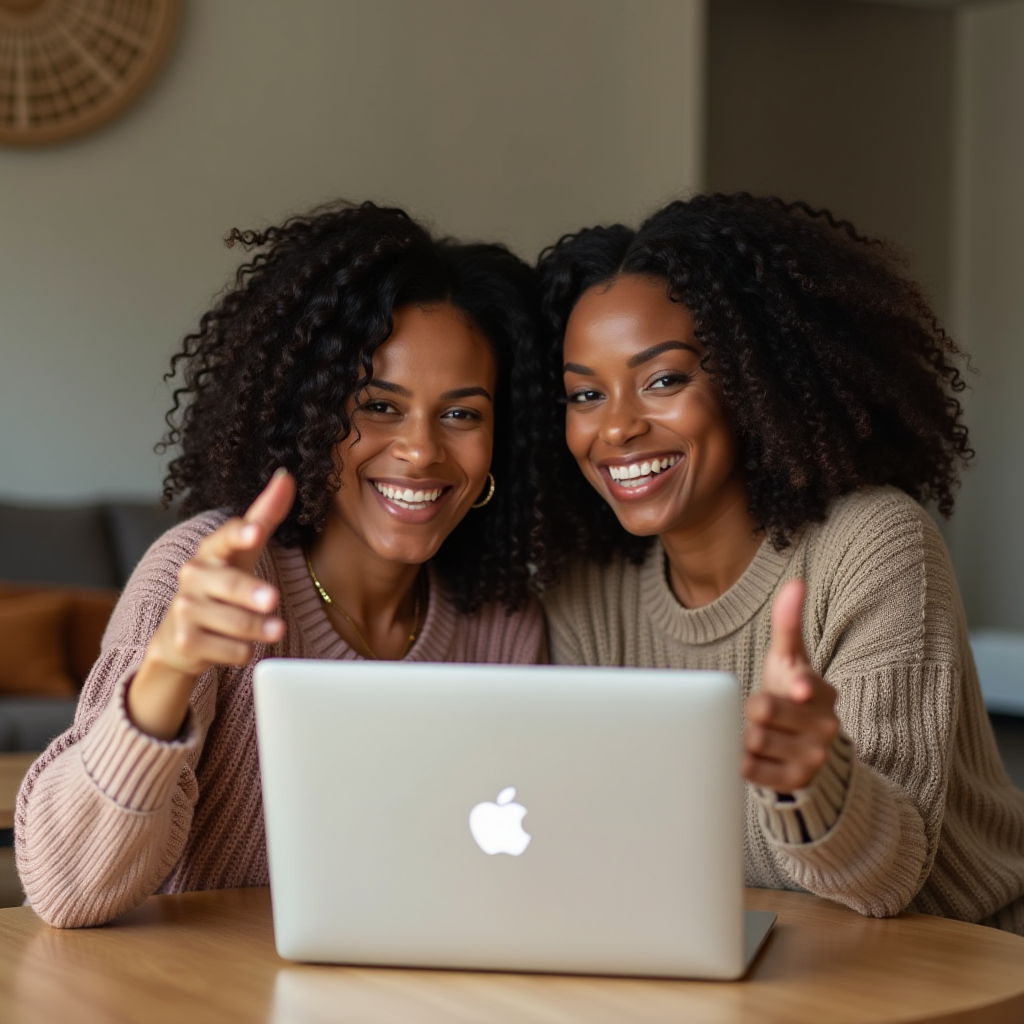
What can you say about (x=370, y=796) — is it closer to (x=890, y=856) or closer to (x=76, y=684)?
(x=890, y=856)

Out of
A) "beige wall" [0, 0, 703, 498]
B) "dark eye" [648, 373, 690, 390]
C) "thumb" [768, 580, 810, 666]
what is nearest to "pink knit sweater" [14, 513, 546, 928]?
"dark eye" [648, 373, 690, 390]

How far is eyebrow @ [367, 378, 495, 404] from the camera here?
5.94ft

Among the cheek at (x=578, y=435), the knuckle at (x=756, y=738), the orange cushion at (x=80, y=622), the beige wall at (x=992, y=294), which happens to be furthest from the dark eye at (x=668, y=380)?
the beige wall at (x=992, y=294)

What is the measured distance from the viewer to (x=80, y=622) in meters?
3.68

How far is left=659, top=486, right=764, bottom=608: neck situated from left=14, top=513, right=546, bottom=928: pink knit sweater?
0.25 m

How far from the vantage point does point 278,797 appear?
117 centimetres

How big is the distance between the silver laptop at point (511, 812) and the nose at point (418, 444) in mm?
671

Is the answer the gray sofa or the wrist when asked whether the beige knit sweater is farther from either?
the gray sofa

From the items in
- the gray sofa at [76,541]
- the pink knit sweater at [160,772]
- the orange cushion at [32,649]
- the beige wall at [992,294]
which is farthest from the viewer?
the beige wall at [992,294]

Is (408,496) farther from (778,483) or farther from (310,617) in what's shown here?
(778,483)

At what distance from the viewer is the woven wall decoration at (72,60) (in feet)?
13.4

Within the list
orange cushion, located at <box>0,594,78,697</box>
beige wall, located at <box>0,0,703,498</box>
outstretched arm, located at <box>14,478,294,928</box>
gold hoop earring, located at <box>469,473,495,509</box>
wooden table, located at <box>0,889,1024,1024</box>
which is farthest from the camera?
beige wall, located at <box>0,0,703,498</box>

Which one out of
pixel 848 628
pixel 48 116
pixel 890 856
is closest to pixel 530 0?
pixel 48 116

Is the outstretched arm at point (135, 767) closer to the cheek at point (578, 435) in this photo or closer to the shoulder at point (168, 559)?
the shoulder at point (168, 559)
